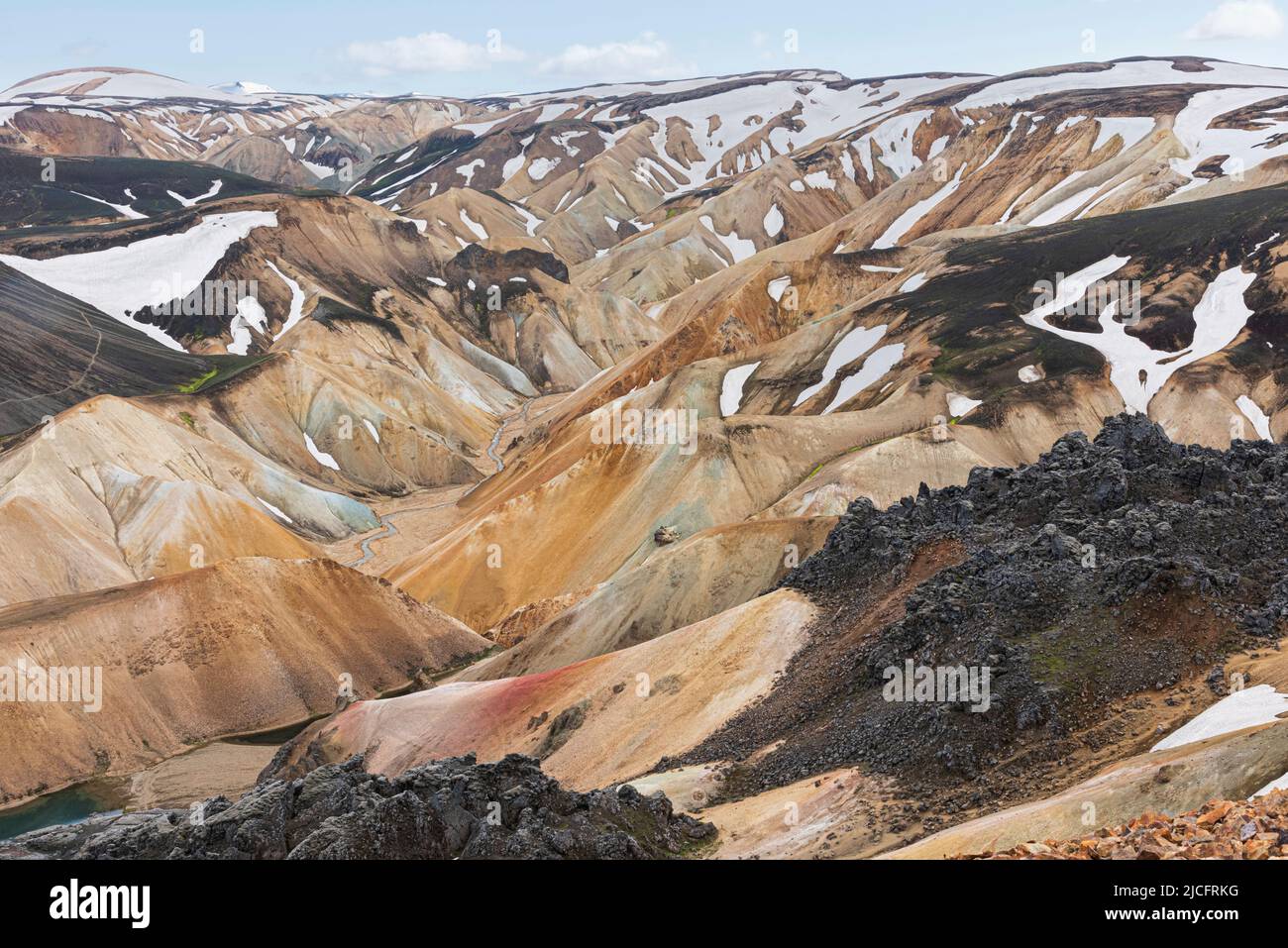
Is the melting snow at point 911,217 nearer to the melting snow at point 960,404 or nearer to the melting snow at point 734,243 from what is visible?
the melting snow at point 734,243

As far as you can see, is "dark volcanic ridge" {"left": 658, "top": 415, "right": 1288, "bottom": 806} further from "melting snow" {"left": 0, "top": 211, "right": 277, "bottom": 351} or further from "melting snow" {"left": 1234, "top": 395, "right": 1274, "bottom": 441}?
"melting snow" {"left": 0, "top": 211, "right": 277, "bottom": 351}

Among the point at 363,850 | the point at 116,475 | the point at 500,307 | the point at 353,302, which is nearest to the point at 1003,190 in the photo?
the point at 500,307

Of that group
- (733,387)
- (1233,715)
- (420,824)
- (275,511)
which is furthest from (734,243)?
(420,824)

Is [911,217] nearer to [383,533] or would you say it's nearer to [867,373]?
[867,373]

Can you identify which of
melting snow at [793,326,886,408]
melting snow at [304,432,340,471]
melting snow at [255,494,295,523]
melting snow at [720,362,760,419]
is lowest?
melting snow at [255,494,295,523]

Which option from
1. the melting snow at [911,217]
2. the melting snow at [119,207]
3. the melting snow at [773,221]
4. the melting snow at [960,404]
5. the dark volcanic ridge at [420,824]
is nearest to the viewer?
the dark volcanic ridge at [420,824]

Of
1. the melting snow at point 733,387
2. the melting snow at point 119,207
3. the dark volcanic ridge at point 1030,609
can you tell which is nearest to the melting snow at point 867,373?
the melting snow at point 733,387

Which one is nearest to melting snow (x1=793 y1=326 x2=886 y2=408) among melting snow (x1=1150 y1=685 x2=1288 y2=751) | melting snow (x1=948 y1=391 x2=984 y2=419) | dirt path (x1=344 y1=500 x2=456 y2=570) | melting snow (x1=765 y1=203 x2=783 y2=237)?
melting snow (x1=948 y1=391 x2=984 y2=419)
